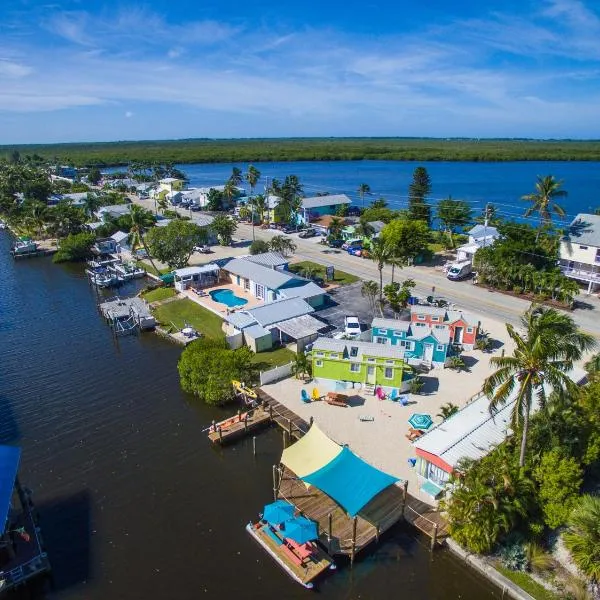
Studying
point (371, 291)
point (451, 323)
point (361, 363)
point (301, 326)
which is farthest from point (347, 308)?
point (361, 363)

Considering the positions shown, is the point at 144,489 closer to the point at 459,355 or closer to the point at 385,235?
the point at 459,355

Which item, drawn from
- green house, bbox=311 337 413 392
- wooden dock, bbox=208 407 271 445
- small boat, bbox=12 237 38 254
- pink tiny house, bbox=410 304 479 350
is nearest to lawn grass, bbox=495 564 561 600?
green house, bbox=311 337 413 392

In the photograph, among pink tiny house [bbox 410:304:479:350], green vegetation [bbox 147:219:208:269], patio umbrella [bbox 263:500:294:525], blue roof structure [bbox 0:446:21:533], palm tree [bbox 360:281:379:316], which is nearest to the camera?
blue roof structure [bbox 0:446:21:533]

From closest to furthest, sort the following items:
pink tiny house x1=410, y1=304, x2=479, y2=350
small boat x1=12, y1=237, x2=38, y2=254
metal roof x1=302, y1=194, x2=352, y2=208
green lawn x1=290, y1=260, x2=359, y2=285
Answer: pink tiny house x1=410, y1=304, x2=479, y2=350 < green lawn x1=290, y1=260, x2=359, y2=285 < small boat x1=12, y1=237, x2=38, y2=254 < metal roof x1=302, y1=194, x2=352, y2=208

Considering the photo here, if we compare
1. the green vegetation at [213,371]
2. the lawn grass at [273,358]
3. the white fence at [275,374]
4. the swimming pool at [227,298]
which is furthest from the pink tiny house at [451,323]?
the swimming pool at [227,298]

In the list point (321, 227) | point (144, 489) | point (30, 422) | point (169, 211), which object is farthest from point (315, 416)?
point (169, 211)

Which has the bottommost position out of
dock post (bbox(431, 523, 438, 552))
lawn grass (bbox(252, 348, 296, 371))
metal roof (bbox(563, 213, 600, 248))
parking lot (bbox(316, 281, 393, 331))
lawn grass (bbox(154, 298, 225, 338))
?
dock post (bbox(431, 523, 438, 552))

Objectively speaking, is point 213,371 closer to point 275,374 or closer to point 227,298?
point 275,374

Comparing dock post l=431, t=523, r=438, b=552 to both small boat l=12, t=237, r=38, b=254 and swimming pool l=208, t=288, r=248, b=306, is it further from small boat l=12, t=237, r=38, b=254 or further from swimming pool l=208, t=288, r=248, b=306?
small boat l=12, t=237, r=38, b=254
